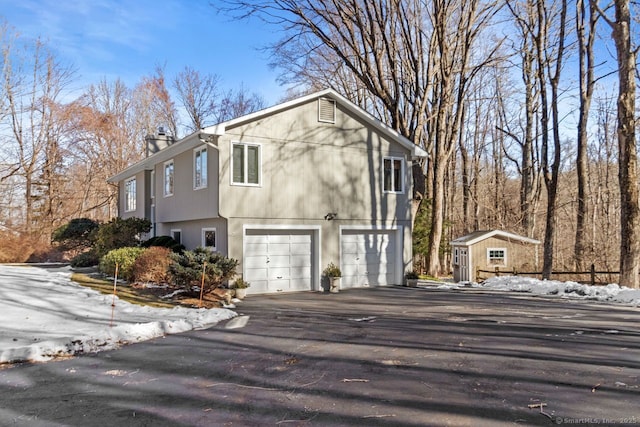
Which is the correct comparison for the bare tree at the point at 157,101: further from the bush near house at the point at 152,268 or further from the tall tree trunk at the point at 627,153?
the tall tree trunk at the point at 627,153

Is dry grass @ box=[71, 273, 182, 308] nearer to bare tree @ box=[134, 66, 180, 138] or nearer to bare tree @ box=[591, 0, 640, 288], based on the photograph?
bare tree @ box=[591, 0, 640, 288]

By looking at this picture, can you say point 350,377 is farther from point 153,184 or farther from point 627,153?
point 153,184

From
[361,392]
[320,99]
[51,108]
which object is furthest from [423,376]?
[51,108]

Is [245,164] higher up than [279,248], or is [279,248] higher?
[245,164]

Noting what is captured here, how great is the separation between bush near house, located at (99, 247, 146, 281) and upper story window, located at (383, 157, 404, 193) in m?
8.81

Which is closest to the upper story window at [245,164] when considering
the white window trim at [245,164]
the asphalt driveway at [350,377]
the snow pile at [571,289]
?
the white window trim at [245,164]

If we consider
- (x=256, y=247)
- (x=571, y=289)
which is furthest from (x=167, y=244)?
(x=571, y=289)

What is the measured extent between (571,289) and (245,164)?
1090 centimetres

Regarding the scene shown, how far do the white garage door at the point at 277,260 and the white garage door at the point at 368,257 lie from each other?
1490 millimetres

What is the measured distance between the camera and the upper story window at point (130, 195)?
2147 cm

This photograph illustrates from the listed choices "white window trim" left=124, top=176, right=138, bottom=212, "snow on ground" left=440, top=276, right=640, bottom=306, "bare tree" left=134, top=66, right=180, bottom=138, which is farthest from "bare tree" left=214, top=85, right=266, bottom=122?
"snow on ground" left=440, top=276, right=640, bottom=306

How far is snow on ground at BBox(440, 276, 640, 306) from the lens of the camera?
1182 centimetres

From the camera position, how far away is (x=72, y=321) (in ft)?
26.5

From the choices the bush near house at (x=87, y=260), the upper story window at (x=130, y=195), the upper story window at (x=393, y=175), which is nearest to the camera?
the upper story window at (x=393, y=175)
